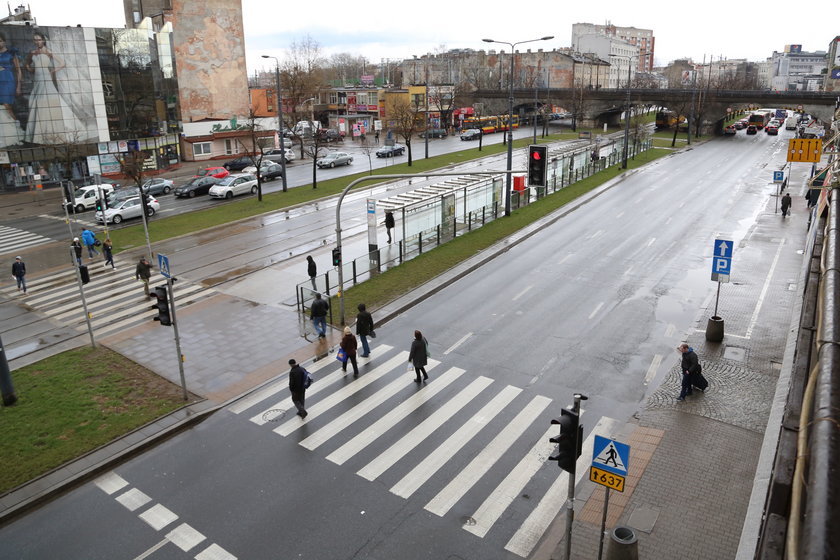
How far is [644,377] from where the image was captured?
1611 centimetres

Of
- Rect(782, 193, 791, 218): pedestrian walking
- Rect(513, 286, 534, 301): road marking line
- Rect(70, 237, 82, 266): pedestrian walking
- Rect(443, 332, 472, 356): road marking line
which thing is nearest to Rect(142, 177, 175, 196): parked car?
Rect(70, 237, 82, 266): pedestrian walking

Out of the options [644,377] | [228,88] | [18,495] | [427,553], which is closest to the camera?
[427,553]

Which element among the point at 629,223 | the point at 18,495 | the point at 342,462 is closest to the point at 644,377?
the point at 342,462

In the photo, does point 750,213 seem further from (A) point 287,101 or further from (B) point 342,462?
(A) point 287,101

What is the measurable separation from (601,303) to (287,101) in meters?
66.1

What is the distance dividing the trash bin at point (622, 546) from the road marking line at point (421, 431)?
4814 millimetres

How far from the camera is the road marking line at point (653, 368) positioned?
632 inches

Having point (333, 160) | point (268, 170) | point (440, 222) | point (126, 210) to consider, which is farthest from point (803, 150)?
point (333, 160)

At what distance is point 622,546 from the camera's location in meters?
9.23

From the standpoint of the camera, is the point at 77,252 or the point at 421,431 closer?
the point at 421,431

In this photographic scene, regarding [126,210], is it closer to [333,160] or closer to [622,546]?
[333,160]

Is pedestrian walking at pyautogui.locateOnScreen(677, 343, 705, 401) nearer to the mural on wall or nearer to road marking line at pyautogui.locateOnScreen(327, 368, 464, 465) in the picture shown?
road marking line at pyautogui.locateOnScreen(327, 368, 464, 465)

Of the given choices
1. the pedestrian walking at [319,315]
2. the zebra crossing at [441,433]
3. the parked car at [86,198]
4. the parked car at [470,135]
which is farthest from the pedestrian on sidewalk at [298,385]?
the parked car at [470,135]

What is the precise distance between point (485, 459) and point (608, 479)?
14.1 feet
